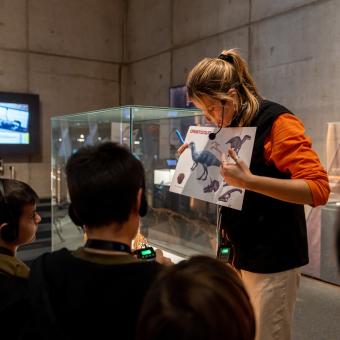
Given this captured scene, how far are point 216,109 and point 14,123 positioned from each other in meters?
5.74

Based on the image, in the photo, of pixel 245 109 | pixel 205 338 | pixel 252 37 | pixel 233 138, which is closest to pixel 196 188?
pixel 233 138

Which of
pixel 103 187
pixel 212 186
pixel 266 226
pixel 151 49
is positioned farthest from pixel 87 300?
pixel 151 49

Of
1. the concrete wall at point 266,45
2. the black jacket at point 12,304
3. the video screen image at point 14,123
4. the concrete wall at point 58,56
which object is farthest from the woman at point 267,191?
the concrete wall at point 58,56

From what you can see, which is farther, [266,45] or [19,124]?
[19,124]

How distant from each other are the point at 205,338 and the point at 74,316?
30 cm

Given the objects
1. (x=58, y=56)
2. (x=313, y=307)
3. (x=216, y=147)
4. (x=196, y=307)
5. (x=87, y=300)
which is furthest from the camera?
(x=58, y=56)

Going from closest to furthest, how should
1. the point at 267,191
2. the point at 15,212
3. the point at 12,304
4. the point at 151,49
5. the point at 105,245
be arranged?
the point at 105,245, the point at 12,304, the point at 267,191, the point at 15,212, the point at 151,49

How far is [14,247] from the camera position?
136cm

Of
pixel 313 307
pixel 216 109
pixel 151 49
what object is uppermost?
pixel 151 49

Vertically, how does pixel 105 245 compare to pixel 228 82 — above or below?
below

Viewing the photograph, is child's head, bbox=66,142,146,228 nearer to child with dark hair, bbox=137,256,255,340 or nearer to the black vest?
child with dark hair, bbox=137,256,255,340

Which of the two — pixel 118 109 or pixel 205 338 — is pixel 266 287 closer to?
pixel 205 338

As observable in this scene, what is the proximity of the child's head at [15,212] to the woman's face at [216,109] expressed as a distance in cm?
65

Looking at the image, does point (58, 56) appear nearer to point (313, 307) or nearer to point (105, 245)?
point (313, 307)
